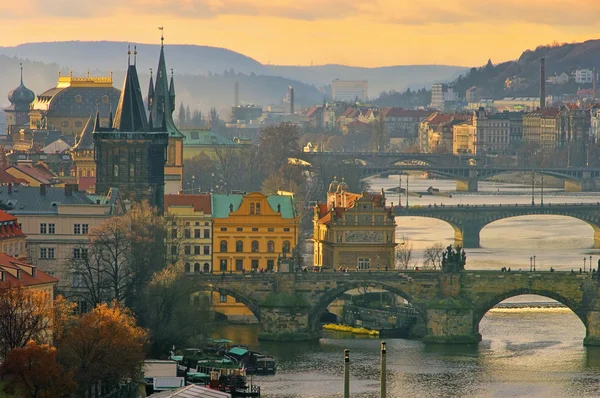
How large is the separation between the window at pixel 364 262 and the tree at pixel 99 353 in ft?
107

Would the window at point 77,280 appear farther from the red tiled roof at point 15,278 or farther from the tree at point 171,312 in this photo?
the red tiled roof at point 15,278

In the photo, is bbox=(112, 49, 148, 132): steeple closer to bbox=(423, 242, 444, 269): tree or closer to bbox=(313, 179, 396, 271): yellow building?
bbox=(313, 179, 396, 271): yellow building

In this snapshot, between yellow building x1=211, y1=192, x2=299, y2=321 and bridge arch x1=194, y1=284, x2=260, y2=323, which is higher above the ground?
yellow building x1=211, y1=192, x2=299, y2=321

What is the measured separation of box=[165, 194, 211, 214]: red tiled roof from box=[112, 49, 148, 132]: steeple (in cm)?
476

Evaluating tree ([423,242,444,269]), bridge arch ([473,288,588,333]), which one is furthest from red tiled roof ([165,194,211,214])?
bridge arch ([473,288,588,333])

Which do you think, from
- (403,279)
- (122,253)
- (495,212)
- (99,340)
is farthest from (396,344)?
(495,212)

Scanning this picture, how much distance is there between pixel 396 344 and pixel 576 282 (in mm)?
7287

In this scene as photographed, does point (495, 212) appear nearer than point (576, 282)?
No

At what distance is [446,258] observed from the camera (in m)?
93.4

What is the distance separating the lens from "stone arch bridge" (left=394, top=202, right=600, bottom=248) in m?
137

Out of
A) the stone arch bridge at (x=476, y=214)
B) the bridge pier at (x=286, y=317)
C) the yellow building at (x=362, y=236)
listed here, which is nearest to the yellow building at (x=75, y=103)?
the stone arch bridge at (x=476, y=214)

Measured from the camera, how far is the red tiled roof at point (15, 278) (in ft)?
240

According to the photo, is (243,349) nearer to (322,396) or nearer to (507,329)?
(322,396)

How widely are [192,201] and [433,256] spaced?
1465 centimetres
